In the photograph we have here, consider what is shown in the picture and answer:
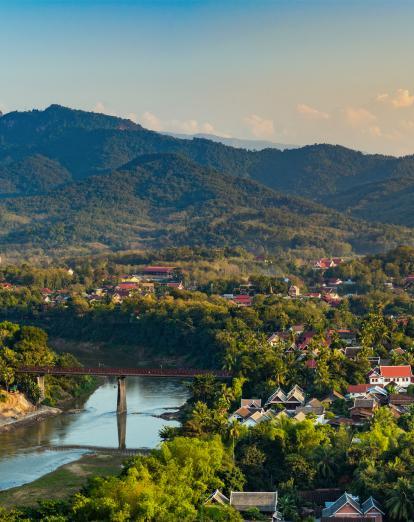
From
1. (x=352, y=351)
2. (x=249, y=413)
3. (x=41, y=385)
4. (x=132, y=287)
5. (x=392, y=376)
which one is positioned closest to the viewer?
(x=249, y=413)

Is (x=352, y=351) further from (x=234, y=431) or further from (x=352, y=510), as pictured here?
(x=352, y=510)

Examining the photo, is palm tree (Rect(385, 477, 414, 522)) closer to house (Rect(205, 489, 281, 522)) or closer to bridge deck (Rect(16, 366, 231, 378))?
house (Rect(205, 489, 281, 522))

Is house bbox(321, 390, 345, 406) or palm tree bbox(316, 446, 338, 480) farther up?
house bbox(321, 390, 345, 406)

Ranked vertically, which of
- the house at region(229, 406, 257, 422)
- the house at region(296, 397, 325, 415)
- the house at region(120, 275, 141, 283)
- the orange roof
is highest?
the house at region(120, 275, 141, 283)

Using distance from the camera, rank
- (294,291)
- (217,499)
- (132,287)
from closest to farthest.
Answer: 1. (217,499)
2. (294,291)
3. (132,287)

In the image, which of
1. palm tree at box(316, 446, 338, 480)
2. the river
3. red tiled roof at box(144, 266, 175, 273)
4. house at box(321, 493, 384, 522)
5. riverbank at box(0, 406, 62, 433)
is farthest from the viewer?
red tiled roof at box(144, 266, 175, 273)

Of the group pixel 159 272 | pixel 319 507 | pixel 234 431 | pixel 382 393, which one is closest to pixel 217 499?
pixel 319 507

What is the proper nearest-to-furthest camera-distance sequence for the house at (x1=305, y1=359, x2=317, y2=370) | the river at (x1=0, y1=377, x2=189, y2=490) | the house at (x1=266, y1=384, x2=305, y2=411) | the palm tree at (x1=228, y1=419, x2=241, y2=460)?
the palm tree at (x1=228, y1=419, x2=241, y2=460) → the river at (x1=0, y1=377, x2=189, y2=490) → the house at (x1=266, y1=384, x2=305, y2=411) → the house at (x1=305, y1=359, x2=317, y2=370)

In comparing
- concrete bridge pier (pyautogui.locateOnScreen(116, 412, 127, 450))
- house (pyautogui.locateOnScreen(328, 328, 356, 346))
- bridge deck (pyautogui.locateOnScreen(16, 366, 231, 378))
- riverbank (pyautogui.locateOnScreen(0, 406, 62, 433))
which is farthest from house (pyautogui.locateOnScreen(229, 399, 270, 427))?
house (pyautogui.locateOnScreen(328, 328, 356, 346))
